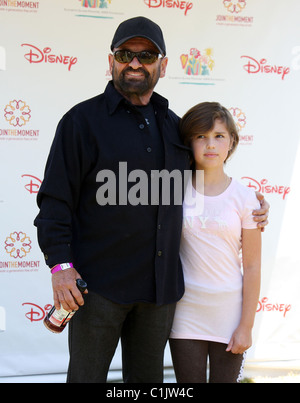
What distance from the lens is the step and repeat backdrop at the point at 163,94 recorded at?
324 centimetres

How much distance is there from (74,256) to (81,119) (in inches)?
20.9

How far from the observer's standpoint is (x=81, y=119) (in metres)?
1.93

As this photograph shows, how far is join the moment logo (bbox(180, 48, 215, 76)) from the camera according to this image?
A: 3377 mm

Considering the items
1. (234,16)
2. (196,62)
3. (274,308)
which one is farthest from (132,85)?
(274,308)

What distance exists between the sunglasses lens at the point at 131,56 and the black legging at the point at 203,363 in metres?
1.14

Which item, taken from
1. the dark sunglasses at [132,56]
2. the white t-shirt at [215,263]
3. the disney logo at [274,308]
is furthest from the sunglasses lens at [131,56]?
the disney logo at [274,308]

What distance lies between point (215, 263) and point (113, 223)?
0.45 metres

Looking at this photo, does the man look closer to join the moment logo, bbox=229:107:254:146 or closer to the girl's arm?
the girl's arm

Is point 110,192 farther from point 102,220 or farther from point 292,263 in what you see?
point 292,263

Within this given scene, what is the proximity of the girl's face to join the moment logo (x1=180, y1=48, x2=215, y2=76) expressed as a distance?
1.41m

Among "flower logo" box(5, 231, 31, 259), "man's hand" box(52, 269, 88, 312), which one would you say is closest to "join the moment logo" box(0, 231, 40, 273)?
"flower logo" box(5, 231, 31, 259)

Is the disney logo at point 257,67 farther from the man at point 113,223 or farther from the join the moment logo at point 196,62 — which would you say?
the man at point 113,223

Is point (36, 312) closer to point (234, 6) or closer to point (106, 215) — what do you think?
point (106, 215)
